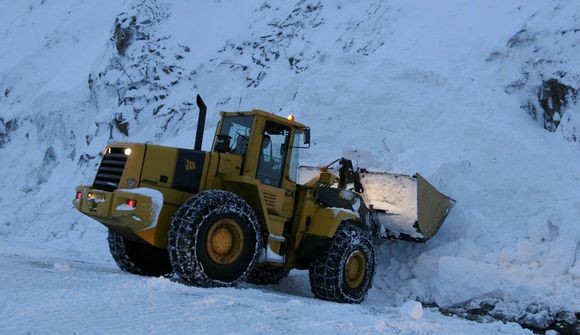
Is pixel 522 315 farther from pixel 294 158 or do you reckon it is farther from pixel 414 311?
pixel 294 158

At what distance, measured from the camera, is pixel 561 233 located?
9.02 meters

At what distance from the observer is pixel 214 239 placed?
7066 mm

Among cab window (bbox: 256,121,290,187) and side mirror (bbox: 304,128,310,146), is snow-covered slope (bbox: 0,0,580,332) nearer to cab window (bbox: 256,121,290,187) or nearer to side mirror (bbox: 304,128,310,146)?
cab window (bbox: 256,121,290,187)

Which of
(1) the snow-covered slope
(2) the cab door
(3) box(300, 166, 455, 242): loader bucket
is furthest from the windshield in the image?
(3) box(300, 166, 455, 242): loader bucket

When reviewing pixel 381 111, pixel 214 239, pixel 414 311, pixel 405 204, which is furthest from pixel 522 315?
pixel 381 111

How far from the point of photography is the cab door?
26.6ft

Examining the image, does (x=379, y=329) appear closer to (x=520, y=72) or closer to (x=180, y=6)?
(x=520, y=72)

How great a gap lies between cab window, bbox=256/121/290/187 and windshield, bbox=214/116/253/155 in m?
0.24

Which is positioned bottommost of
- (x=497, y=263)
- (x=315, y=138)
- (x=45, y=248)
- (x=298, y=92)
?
(x=45, y=248)

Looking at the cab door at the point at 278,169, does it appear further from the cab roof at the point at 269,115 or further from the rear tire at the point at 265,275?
the rear tire at the point at 265,275

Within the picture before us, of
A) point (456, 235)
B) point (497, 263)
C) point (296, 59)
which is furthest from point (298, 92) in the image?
point (497, 263)

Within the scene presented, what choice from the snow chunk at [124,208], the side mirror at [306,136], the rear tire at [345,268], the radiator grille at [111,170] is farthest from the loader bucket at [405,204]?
the snow chunk at [124,208]

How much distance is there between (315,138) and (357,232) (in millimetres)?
4305

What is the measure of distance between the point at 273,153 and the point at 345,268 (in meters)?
1.89
